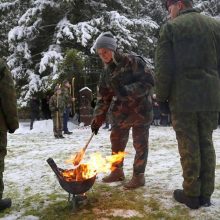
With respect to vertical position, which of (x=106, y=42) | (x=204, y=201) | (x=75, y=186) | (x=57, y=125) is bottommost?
(x=204, y=201)

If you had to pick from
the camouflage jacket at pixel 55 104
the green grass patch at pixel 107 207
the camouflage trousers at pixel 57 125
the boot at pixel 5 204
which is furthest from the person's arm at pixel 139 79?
the camouflage jacket at pixel 55 104

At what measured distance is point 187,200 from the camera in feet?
15.4

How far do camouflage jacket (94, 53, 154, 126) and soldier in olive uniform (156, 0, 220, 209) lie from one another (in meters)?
0.86

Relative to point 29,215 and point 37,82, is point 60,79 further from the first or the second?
point 29,215

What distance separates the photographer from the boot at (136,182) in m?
5.60

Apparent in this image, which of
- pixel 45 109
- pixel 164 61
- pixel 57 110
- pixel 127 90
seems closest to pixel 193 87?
pixel 164 61

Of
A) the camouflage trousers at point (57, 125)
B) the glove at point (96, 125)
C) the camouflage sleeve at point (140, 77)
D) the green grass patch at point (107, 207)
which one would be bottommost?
the green grass patch at point (107, 207)

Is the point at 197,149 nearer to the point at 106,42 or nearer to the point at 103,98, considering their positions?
the point at 103,98

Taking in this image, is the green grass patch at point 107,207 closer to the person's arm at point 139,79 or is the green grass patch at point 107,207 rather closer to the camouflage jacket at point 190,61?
the camouflage jacket at point 190,61

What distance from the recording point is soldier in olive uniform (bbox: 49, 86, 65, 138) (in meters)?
14.0

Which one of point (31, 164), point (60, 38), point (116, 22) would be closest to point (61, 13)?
point (60, 38)

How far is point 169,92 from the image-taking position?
474 cm

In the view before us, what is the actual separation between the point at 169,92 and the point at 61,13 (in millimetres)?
21545

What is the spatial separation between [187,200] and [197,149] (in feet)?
2.12
